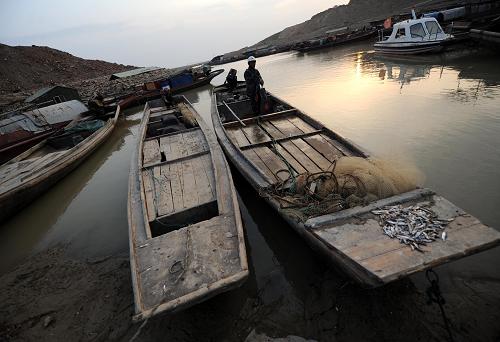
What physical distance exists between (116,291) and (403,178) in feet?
15.0

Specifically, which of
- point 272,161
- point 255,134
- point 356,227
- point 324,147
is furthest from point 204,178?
point 356,227

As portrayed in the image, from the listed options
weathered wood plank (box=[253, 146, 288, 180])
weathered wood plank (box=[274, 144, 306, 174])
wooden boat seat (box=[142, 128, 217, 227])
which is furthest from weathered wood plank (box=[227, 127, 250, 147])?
A: weathered wood plank (box=[274, 144, 306, 174])

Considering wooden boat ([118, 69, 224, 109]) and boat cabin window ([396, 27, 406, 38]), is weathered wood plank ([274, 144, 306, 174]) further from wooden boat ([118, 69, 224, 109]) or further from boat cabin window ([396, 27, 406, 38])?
boat cabin window ([396, 27, 406, 38])

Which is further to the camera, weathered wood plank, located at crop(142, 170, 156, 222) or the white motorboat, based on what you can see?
→ the white motorboat

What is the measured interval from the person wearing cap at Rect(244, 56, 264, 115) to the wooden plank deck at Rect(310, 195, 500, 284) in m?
6.06

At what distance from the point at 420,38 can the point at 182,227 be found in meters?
18.8

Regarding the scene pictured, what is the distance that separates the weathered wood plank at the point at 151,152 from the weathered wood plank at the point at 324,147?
355 cm

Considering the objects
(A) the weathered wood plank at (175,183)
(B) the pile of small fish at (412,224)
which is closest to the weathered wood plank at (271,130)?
(A) the weathered wood plank at (175,183)

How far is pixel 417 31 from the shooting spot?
17219mm

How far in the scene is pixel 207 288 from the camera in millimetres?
3002

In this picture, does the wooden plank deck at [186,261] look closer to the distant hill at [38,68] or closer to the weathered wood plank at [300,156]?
the weathered wood plank at [300,156]

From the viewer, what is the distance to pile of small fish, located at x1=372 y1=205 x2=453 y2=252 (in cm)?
306

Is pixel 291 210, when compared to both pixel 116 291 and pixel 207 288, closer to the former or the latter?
pixel 207 288

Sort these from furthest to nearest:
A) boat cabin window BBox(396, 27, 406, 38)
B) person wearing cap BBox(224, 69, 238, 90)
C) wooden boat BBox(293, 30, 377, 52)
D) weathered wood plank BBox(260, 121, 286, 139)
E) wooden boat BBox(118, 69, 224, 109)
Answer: wooden boat BBox(293, 30, 377, 52), wooden boat BBox(118, 69, 224, 109), boat cabin window BBox(396, 27, 406, 38), person wearing cap BBox(224, 69, 238, 90), weathered wood plank BBox(260, 121, 286, 139)
